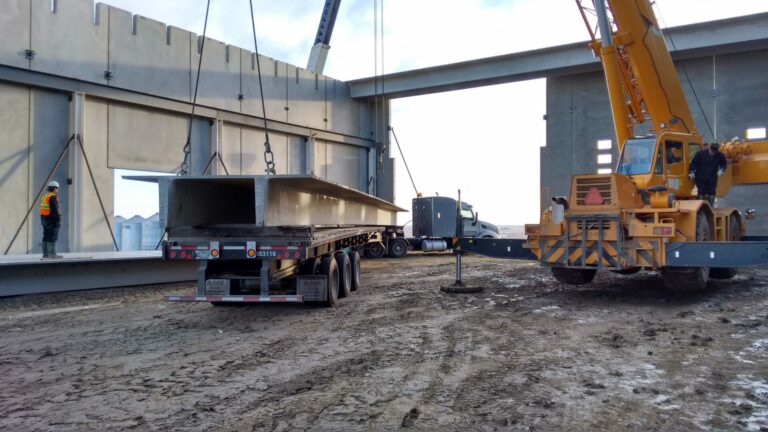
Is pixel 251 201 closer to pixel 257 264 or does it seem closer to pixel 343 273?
pixel 343 273

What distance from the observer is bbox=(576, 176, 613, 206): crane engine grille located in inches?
364

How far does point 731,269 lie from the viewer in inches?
452

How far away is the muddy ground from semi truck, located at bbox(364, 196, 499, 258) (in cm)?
296

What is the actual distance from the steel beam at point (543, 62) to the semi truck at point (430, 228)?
512 centimetres

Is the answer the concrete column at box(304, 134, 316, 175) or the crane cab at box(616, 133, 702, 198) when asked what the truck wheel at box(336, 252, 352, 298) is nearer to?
the crane cab at box(616, 133, 702, 198)

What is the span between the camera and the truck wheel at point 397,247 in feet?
64.8

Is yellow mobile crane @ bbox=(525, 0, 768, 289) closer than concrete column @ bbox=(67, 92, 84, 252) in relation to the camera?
Yes

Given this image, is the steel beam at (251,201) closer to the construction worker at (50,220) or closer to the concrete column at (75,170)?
the construction worker at (50,220)

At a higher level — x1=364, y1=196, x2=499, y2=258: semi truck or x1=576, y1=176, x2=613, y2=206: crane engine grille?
x1=576, y1=176, x2=613, y2=206: crane engine grille

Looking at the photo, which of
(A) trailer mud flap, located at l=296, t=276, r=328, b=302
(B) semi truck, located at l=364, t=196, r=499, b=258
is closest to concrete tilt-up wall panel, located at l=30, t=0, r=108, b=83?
(B) semi truck, located at l=364, t=196, r=499, b=258

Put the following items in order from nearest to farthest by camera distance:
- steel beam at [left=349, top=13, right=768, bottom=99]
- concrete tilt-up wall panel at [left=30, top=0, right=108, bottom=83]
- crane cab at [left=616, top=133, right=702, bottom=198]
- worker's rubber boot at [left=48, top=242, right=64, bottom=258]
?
crane cab at [left=616, top=133, right=702, bottom=198] < worker's rubber boot at [left=48, top=242, right=64, bottom=258] < concrete tilt-up wall panel at [left=30, top=0, right=108, bottom=83] < steel beam at [left=349, top=13, right=768, bottom=99]

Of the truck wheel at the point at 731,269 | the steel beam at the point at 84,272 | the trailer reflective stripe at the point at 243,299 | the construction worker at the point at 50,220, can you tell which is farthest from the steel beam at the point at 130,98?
the truck wheel at the point at 731,269

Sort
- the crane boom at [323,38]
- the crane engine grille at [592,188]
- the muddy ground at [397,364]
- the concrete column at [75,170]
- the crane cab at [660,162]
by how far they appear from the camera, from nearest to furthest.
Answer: the muddy ground at [397,364]
the crane engine grille at [592,188]
the crane cab at [660,162]
the concrete column at [75,170]
the crane boom at [323,38]

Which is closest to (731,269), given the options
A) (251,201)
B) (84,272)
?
(251,201)
